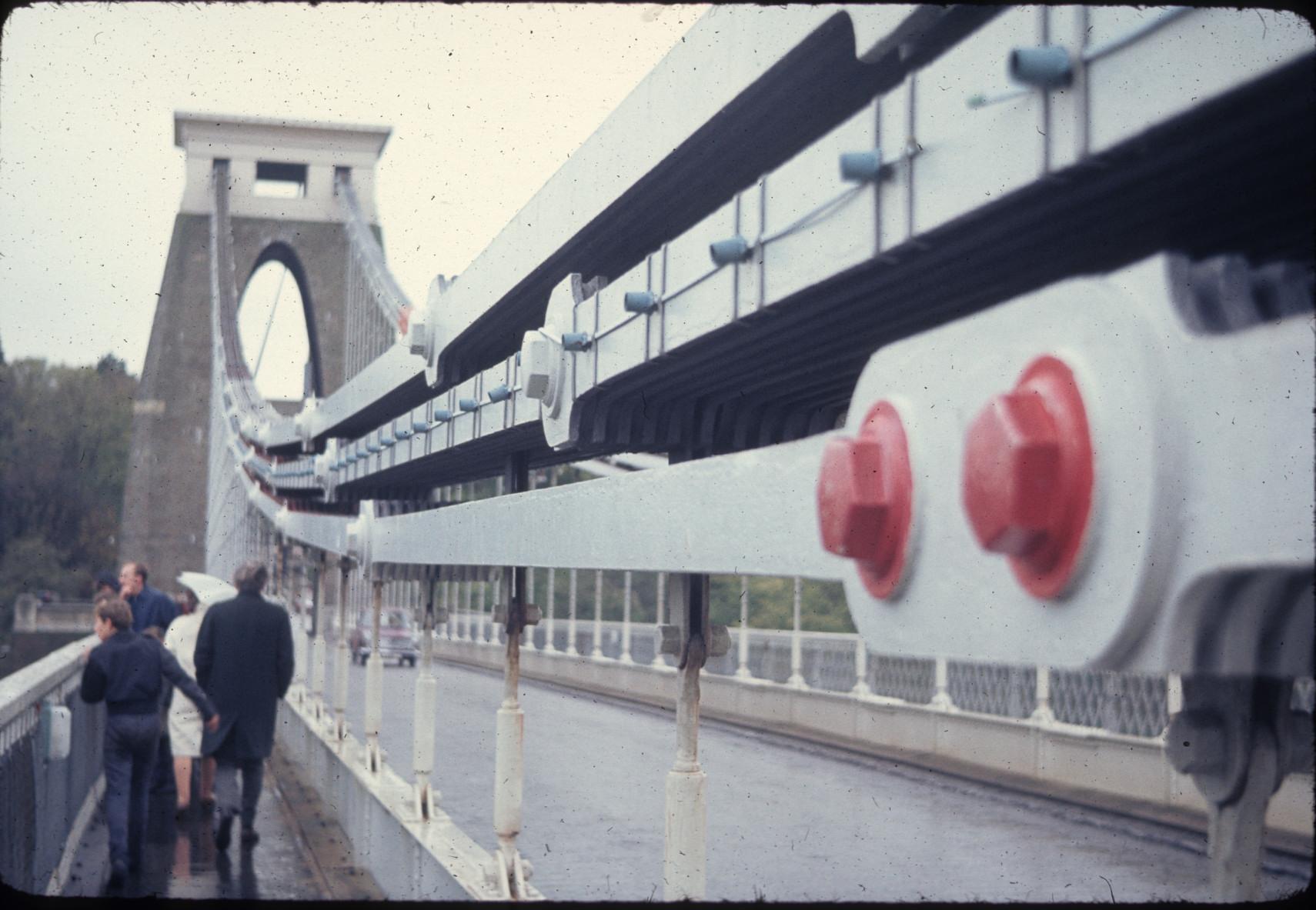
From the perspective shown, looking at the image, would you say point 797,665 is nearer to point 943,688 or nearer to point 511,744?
point 943,688

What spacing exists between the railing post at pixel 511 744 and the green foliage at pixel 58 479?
2777mm

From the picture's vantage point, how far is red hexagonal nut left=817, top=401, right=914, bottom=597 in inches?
55.9

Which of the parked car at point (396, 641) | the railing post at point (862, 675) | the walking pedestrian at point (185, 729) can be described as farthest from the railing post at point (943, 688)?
the parked car at point (396, 641)

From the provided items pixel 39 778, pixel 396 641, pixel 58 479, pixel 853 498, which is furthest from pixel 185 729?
pixel 396 641

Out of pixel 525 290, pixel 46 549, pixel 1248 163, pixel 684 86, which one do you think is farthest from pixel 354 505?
pixel 46 549

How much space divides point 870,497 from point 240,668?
682cm

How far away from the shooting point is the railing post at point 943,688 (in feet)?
43.3

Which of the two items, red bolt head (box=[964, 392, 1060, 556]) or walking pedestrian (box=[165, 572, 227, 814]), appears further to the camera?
walking pedestrian (box=[165, 572, 227, 814])

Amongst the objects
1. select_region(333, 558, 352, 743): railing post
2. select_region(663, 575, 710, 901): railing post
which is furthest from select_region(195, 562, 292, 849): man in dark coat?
select_region(663, 575, 710, 901): railing post

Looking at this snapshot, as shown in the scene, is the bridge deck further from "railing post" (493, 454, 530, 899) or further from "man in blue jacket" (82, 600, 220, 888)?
"man in blue jacket" (82, 600, 220, 888)

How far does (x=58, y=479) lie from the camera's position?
29.1 metres

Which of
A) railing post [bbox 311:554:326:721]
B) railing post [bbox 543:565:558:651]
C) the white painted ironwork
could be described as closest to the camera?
the white painted ironwork

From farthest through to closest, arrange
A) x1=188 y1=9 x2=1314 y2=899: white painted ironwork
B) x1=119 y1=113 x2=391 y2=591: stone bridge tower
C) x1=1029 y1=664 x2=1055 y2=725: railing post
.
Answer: x1=119 y1=113 x2=391 y2=591: stone bridge tower < x1=1029 y1=664 x2=1055 y2=725: railing post < x1=188 y1=9 x2=1314 y2=899: white painted ironwork

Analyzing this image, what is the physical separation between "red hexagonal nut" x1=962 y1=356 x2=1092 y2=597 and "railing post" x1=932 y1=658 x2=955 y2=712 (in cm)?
1218
